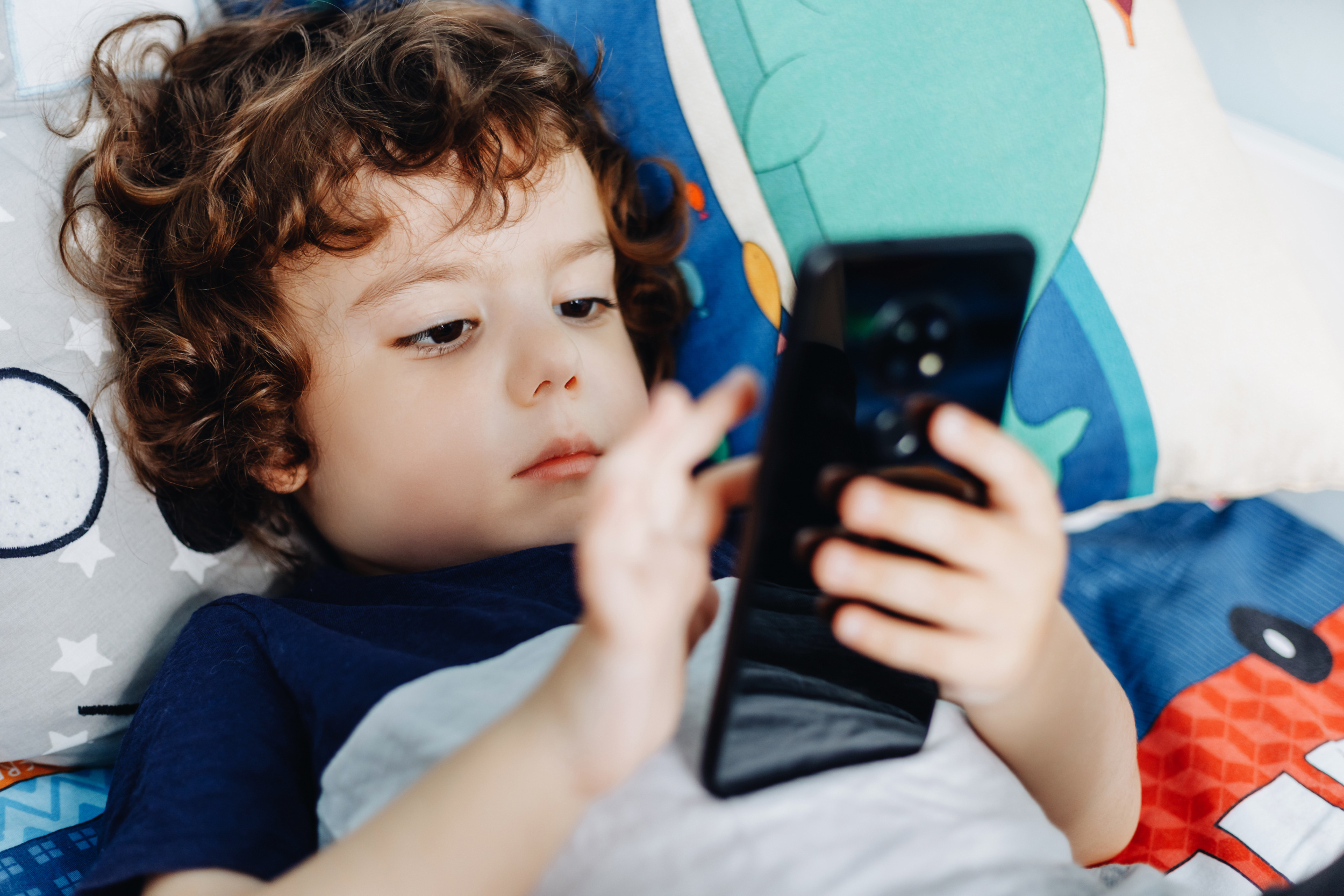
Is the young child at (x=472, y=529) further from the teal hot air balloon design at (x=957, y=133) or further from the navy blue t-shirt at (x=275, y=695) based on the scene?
the teal hot air balloon design at (x=957, y=133)

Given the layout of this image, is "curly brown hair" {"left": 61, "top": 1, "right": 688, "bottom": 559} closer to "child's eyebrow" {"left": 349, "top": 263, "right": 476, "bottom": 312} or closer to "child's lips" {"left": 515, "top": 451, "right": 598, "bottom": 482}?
"child's eyebrow" {"left": 349, "top": 263, "right": 476, "bottom": 312}

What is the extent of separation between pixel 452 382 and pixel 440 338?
49 mm

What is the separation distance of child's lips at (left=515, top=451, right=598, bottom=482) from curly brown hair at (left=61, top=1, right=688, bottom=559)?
8.0 inches

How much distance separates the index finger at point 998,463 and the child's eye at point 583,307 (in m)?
0.46

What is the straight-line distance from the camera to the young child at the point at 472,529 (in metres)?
0.38

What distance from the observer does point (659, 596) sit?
1.12 feet

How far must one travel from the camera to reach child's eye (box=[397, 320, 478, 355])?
2.28 ft

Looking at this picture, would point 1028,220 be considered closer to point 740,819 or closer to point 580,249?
point 580,249

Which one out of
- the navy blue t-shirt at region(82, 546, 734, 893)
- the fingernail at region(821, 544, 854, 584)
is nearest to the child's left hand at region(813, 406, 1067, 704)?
the fingernail at region(821, 544, 854, 584)

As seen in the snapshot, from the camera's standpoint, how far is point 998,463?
0.38 metres

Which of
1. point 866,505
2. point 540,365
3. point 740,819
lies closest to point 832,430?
point 866,505

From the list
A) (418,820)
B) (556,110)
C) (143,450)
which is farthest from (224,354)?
(418,820)

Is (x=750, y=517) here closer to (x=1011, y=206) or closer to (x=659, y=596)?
(x=659, y=596)

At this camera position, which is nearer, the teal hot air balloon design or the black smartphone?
the black smartphone
